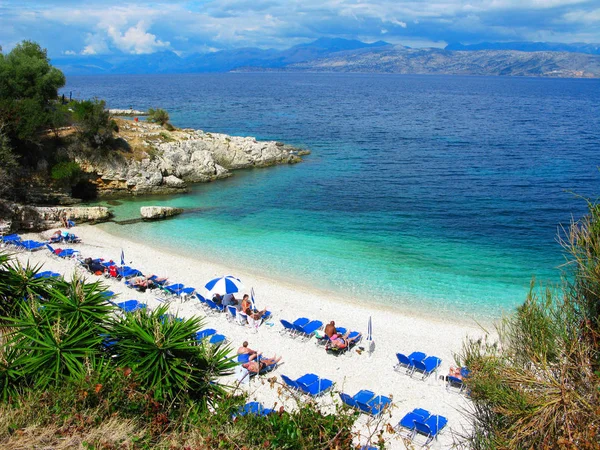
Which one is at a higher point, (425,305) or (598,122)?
(598,122)

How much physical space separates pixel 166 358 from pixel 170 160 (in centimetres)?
3554

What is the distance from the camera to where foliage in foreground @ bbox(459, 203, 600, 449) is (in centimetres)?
707

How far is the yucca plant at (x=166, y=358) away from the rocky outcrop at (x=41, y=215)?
22.6 metres

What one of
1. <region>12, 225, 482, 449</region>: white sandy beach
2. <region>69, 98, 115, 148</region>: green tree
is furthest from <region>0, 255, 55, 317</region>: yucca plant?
<region>69, 98, 115, 148</region>: green tree

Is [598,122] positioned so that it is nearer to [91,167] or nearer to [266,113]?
[266,113]

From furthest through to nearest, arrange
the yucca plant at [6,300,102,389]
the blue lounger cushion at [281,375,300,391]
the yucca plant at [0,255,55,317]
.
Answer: the blue lounger cushion at [281,375,300,391]
the yucca plant at [0,255,55,317]
the yucca plant at [6,300,102,389]

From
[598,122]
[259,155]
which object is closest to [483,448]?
[259,155]

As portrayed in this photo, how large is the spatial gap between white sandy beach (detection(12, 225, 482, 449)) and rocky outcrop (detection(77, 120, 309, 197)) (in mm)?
12632

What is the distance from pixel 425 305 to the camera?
20266 millimetres

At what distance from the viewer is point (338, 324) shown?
1828 centimetres

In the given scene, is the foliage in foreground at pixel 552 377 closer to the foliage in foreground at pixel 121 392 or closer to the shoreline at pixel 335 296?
the foliage in foreground at pixel 121 392

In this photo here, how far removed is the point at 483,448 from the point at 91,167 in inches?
1386

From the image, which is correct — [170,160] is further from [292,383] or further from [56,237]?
[292,383]

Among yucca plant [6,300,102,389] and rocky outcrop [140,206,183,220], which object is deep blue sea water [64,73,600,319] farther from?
yucca plant [6,300,102,389]
